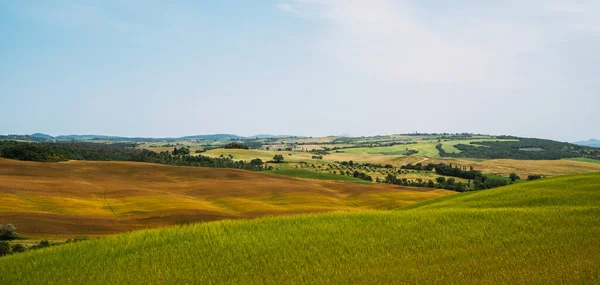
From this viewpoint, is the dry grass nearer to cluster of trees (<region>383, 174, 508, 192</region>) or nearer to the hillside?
cluster of trees (<region>383, 174, 508, 192</region>)

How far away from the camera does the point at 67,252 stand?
15.0m

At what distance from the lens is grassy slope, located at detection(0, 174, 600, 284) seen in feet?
35.9

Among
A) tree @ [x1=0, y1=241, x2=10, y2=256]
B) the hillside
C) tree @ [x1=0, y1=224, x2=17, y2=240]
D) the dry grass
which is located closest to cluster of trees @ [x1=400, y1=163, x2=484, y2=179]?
the dry grass

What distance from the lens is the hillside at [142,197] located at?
145ft

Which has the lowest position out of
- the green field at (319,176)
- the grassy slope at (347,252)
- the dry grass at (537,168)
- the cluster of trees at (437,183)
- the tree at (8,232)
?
the cluster of trees at (437,183)

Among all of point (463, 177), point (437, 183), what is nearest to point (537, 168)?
point (463, 177)

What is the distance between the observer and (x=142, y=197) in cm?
6078

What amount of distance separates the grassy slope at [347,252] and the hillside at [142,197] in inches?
1156

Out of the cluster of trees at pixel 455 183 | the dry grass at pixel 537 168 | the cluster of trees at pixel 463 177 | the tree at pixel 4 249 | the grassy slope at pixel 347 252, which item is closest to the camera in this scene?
the grassy slope at pixel 347 252

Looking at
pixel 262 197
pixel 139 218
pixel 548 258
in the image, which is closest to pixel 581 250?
pixel 548 258

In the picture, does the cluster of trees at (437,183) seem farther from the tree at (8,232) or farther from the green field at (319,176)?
the tree at (8,232)

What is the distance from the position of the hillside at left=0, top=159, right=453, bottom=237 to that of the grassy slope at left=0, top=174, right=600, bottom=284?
29359 mm

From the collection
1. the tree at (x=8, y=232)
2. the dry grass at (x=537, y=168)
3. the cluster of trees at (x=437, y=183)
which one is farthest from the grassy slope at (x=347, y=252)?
the dry grass at (x=537, y=168)

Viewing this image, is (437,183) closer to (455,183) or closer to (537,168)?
(455,183)
